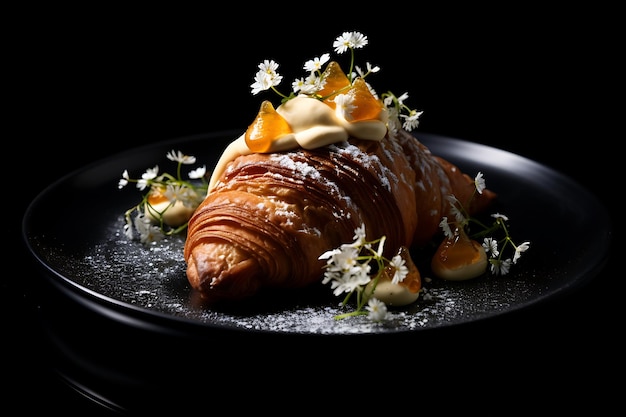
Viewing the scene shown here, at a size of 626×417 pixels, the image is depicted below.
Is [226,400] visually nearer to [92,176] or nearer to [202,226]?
[202,226]

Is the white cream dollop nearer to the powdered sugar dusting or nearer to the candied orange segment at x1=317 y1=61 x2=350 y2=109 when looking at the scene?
the candied orange segment at x1=317 y1=61 x2=350 y2=109

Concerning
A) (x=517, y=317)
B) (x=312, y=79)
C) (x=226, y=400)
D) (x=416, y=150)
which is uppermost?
(x=312, y=79)

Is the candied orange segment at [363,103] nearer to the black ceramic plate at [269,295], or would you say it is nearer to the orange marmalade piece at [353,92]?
the orange marmalade piece at [353,92]

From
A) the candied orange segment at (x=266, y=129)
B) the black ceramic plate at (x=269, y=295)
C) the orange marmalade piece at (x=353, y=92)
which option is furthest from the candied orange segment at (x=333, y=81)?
the black ceramic plate at (x=269, y=295)

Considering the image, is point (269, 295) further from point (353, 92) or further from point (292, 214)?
point (353, 92)


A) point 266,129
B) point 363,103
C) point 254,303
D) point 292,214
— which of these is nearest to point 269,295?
point 254,303

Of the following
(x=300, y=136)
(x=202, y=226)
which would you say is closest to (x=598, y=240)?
(x=300, y=136)

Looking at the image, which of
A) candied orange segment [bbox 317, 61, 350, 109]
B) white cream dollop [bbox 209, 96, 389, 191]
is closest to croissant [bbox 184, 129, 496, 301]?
white cream dollop [bbox 209, 96, 389, 191]
